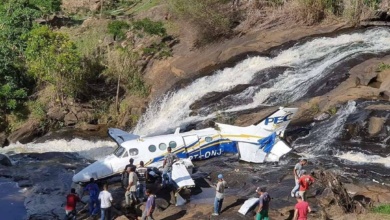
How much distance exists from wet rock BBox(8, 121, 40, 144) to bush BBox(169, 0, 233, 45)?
1286 cm

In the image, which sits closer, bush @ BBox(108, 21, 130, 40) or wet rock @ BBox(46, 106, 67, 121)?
wet rock @ BBox(46, 106, 67, 121)

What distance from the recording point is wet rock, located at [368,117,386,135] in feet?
74.5

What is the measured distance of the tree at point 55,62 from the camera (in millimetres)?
32281

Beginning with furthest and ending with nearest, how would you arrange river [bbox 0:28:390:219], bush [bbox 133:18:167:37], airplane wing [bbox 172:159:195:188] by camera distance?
bush [bbox 133:18:167:37]
river [bbox 0:28:390:219]
airplane wing [bbox 172:159:195:188]

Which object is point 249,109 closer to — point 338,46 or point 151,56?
point 338,46

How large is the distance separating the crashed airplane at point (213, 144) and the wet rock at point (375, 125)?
10.4 feet

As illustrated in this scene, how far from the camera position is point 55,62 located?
32219 millimetres

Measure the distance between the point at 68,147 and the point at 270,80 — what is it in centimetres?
1162

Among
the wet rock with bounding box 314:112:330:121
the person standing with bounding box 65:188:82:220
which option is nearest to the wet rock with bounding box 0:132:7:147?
the person standing with bounding box 65:188:82:220

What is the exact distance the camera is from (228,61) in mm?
34250

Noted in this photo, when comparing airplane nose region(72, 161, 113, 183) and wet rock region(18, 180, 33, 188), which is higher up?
airplane nose region(72, 161, 113, 183)

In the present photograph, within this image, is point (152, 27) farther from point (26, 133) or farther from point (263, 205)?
point (263, 205)

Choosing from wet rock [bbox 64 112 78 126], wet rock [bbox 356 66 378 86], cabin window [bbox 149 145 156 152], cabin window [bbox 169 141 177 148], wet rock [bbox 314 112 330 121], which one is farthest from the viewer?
wet rock [bbox 64 112 78 126]

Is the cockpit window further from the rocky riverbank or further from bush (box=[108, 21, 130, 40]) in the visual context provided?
bush (box=[108, 21, 130, 40])
